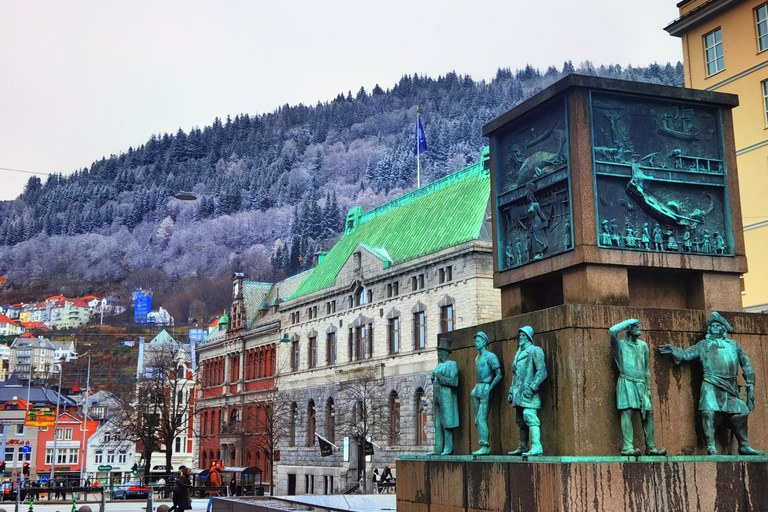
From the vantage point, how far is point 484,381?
14906mm

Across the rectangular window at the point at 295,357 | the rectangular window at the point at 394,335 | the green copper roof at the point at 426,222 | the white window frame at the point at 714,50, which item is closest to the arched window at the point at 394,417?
the rectangular window at the point at 394,335

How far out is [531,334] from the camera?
14.0 meters

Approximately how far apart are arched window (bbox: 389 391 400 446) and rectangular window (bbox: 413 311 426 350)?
3493mm

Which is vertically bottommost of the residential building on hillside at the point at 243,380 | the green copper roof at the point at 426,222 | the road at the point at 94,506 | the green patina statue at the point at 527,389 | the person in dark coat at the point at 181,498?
the road at the point at 94,506

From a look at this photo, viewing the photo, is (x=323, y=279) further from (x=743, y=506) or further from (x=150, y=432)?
(x=743, y=506)

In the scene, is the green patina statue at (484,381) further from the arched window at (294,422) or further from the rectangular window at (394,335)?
the arched window at (294,422)

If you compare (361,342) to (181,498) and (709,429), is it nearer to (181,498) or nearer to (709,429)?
(181,498)

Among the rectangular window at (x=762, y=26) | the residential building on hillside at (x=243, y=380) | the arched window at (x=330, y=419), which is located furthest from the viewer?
the residential building on hillside at (x=243, y=380)

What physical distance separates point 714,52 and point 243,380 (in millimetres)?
48573

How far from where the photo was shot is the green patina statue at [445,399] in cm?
1616

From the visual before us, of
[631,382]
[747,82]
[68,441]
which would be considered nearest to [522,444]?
[631,382]

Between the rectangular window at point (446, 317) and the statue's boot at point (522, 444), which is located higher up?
the rectangular window at point (446, 317)

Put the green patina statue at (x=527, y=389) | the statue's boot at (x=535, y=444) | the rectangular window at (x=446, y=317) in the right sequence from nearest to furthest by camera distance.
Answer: the statue's boot at (x=535, y=444) → the green patina statue at (x=527, y=389) → the rectangular window at (x=446, y=317)

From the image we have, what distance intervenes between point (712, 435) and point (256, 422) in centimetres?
5959
